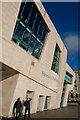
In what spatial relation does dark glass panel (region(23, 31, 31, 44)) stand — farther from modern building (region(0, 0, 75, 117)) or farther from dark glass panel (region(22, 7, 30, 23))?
dark glass panel (region(22, 7, 30, 23))

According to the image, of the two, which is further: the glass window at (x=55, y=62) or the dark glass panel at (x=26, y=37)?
the glass window at (x=55, y=62)

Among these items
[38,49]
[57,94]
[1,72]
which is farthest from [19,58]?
[57,94]

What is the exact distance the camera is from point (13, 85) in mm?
9117

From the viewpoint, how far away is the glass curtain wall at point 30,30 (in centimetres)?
965

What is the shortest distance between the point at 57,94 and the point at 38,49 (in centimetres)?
951

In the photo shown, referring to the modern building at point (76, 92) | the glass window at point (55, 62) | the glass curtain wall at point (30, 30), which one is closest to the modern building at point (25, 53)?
the glass curtain wall at point (30, 30)

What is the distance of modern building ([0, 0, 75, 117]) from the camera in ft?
27.0

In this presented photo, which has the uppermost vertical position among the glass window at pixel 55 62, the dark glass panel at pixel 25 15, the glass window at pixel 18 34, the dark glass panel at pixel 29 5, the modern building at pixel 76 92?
the dark glass panel at pixel 29 5

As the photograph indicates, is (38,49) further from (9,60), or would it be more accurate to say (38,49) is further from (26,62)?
(9,60)

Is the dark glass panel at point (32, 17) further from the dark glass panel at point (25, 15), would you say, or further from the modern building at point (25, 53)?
the dark glass panel at point (25, 15)

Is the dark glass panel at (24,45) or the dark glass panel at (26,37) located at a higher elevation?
the dark glass panel at (26,37)

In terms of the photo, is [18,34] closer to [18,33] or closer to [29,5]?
[18,33]

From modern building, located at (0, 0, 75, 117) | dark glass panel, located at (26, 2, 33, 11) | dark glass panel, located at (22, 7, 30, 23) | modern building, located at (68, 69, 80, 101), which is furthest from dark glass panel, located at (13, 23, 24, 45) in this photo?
modern building, located at (68, 69, 80, 101)

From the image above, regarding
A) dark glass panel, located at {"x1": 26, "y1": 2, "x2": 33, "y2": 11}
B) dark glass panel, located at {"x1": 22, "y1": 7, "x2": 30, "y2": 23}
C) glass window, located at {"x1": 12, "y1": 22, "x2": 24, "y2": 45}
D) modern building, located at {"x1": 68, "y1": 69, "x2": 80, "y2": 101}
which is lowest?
modern building, located at {"x1": 68, "y1": 69, "x2": 80, "y2": 101}
